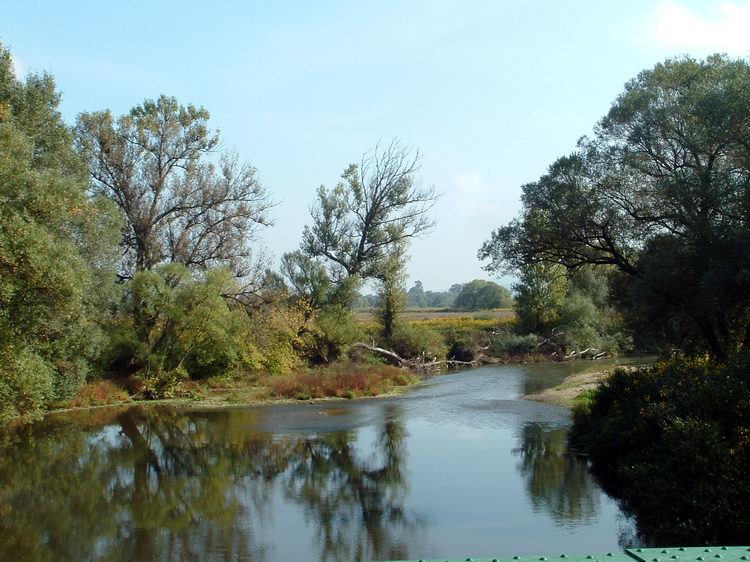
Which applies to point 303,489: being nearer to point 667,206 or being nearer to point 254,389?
point 667,206

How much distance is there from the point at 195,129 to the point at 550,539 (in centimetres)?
3707

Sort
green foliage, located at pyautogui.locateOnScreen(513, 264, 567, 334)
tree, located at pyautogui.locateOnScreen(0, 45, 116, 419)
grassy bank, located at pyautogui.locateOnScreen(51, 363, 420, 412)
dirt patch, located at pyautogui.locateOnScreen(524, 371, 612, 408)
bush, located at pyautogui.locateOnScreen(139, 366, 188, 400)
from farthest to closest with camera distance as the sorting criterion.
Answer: green foliage, located at pyautogui.locateOnScreen(513, 264, 567, 334) < bush, located at pyautogui.locateOnScreen(139, 366, 188, 400) < grassy bank, located at pyautogui.locateOnScreen(51, 363, 420, 412) < dirt patch, located at pyautogui.locateOnScreen(524, 371, 612, 408) < tree, located at pyautogui.locateOnScreen(0, 45, 116, 419)

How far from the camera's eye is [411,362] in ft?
173

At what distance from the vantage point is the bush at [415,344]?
54812mm

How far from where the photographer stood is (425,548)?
41.9 feet

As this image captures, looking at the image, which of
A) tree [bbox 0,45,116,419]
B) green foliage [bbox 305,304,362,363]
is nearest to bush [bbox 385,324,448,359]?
green foliage [bbox 305,304,362,363]

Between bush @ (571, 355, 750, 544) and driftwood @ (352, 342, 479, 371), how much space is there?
112ft

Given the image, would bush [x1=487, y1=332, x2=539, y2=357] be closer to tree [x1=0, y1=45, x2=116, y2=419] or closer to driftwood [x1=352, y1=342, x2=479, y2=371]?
driftwood [x1=352, y1=342, x2=479, y2=371]

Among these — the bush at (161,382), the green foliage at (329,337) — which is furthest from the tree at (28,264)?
the green foliage at (329,337)

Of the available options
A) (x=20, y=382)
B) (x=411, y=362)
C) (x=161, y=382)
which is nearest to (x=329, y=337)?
(x=411, y=362)

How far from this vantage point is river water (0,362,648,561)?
43.5 ft

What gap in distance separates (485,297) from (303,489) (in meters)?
98.3

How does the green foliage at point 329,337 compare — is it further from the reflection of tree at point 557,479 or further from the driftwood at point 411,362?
the reflection of tree at point 557,479

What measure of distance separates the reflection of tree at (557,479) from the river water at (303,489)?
43 mm
